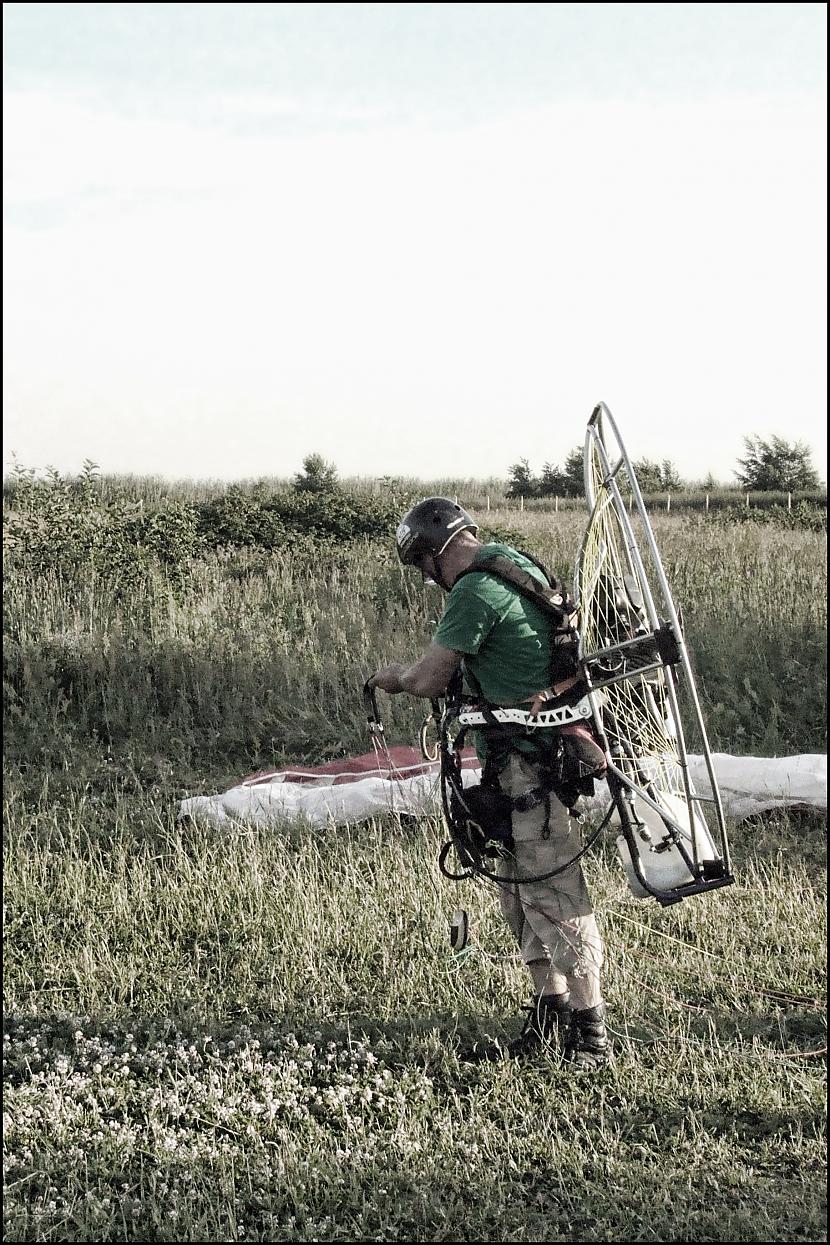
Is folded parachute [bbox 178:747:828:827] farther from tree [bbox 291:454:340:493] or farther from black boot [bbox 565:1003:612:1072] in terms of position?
tree [bbox 291:454:340:493]

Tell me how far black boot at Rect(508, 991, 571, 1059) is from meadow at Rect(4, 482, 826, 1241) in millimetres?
135

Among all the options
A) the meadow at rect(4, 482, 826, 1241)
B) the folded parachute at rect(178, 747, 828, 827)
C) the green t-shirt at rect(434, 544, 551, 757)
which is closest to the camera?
the meadow at rect(4, 482, 826, 1241)

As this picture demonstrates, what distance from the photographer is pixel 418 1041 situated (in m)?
4.77

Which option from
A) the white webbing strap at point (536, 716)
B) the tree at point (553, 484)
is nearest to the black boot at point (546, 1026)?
the white webbing strap at point (536, 716)

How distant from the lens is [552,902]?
453 centimetres

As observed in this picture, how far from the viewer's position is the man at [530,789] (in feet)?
14.3

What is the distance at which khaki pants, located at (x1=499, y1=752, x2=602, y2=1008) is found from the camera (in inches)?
177

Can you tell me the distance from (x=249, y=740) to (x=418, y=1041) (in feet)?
18.0

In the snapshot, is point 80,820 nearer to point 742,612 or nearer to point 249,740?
point 249,740

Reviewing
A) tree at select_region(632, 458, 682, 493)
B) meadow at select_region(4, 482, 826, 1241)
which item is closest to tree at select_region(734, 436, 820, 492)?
tree at select_region(632, 458, 682, 493)

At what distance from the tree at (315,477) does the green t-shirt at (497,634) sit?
14363 mm

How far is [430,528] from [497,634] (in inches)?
19.7

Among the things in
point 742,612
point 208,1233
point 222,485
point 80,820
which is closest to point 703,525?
point 742,612

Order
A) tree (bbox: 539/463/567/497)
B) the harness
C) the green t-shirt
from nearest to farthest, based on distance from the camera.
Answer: the green t-shirt < the harness < tree (bbox: 539/463/567/497)
